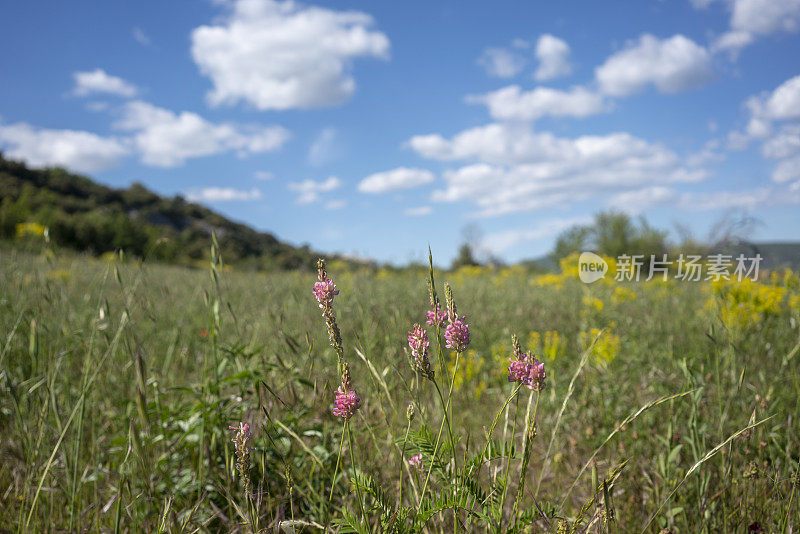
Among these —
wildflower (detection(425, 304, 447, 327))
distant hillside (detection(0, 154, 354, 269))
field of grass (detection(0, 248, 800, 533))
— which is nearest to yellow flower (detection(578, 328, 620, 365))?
field of grass (detection(0, 248, 800, 533))

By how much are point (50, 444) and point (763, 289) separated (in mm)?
4742

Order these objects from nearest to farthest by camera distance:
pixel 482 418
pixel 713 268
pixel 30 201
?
pixel 482 418
pixel 713 268
pixel 30 201

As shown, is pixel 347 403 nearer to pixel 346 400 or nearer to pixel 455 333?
pixel 346 400

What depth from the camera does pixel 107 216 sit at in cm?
2884

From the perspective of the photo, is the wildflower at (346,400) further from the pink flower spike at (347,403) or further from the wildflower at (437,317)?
the wildflower at (437,317)

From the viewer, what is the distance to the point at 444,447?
117 centimetres

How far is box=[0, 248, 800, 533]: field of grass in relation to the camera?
1146 millimetres

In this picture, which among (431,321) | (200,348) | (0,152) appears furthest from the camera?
(0,152)

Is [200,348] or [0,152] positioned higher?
[0,152]

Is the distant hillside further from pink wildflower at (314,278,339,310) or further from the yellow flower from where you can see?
pink wildflower at (314,278,339,310)

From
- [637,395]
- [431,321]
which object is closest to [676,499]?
[637,395]

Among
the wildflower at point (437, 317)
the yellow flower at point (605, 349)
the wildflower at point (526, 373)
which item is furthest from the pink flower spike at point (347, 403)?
the yellow flower at point (605, 349)

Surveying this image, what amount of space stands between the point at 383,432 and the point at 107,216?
32476 millimetres

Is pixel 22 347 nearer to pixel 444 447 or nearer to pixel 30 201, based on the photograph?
pixel 444 447
